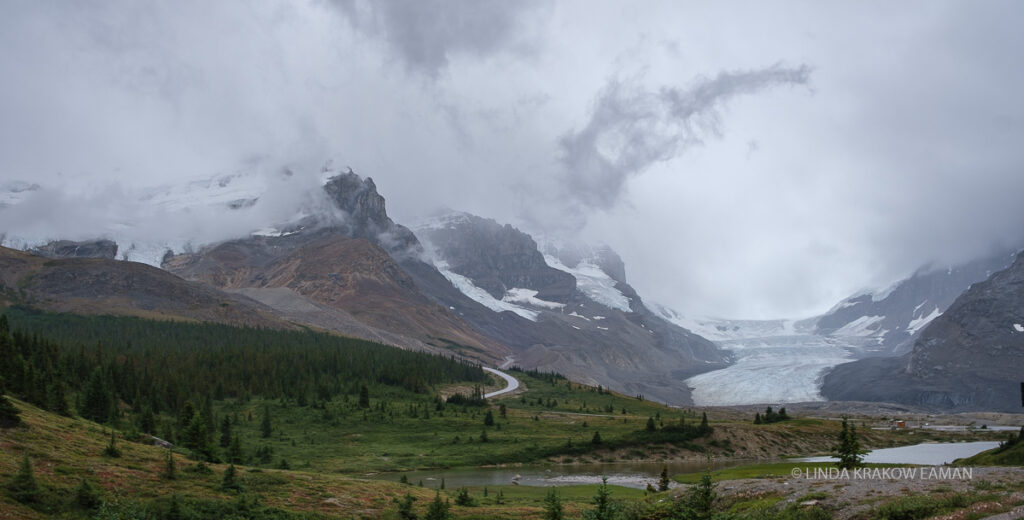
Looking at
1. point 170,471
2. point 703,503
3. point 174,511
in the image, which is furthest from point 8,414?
point 703,503

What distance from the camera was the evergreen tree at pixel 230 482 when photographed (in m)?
39.5

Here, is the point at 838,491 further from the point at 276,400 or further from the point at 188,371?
the point at 188,371

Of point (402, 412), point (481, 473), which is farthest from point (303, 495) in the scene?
point (402, 412)

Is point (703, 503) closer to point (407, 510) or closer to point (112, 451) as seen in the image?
point (407, 510)

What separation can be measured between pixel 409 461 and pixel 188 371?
72447mm

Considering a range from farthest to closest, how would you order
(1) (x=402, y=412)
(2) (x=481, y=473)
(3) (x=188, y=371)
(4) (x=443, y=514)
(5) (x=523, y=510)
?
(3) (x=188, y=371) → (1) (x=402, y=412) → (2) (x=481, y=473) → (5) (x=523, y=510) → (4) (x=443, y=514)

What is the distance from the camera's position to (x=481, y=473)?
81.0 metres

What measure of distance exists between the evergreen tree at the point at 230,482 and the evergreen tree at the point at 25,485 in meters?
10.5

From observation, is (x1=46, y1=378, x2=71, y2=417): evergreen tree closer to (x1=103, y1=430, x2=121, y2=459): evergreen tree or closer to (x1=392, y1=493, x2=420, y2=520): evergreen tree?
(x1=103, y1=430, x2=121, y2=459): evergreen tree

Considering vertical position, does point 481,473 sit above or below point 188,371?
below

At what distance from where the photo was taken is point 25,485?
30422 mm

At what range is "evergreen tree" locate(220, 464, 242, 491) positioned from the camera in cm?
3947

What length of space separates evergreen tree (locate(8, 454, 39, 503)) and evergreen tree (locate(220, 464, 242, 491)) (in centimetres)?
1045

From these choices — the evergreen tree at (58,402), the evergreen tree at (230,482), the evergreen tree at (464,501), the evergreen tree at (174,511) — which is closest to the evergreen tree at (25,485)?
the evergreen tree at (174,511)
